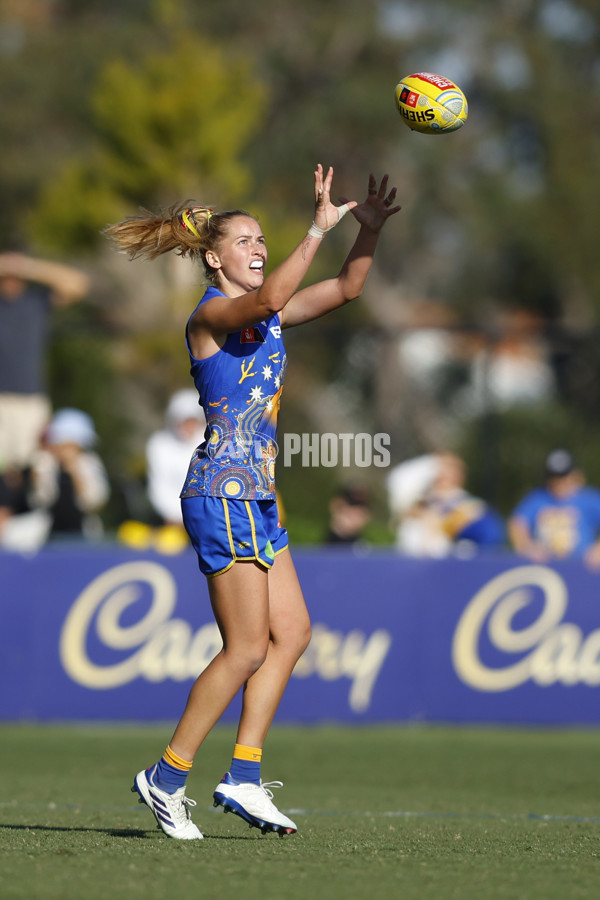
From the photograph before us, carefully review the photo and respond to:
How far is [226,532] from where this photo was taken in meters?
5.07

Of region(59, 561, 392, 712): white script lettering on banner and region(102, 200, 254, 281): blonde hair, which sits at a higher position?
region(102, 200, 254, 281): blonde hair

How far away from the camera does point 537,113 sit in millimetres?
40938

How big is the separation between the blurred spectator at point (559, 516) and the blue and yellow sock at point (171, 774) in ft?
21.4

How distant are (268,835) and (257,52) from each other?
3346 centimetres

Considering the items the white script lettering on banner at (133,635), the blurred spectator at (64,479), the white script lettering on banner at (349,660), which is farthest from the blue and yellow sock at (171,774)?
the blurred spectator at (64,479)

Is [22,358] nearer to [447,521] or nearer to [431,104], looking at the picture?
[447,521]

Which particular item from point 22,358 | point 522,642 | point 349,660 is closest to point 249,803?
point 349,660

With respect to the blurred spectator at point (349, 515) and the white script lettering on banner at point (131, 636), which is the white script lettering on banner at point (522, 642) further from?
the white script lettering on banner at point (131, 636)

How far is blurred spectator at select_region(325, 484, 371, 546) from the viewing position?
11398mm

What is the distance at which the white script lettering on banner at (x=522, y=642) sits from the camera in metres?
10.6

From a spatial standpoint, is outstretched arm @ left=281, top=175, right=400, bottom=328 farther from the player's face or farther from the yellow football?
the yellow football

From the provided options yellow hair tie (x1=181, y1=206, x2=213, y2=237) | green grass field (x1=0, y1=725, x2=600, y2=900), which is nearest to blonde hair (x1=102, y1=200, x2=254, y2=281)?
yellow hair tie (x1=181, y1=206, x2=213, y2=237)

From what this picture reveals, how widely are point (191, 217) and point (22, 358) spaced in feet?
22.3

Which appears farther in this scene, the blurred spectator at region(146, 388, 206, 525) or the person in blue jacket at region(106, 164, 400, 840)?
the blurred spectator at region(146, 388, 206, 525)
